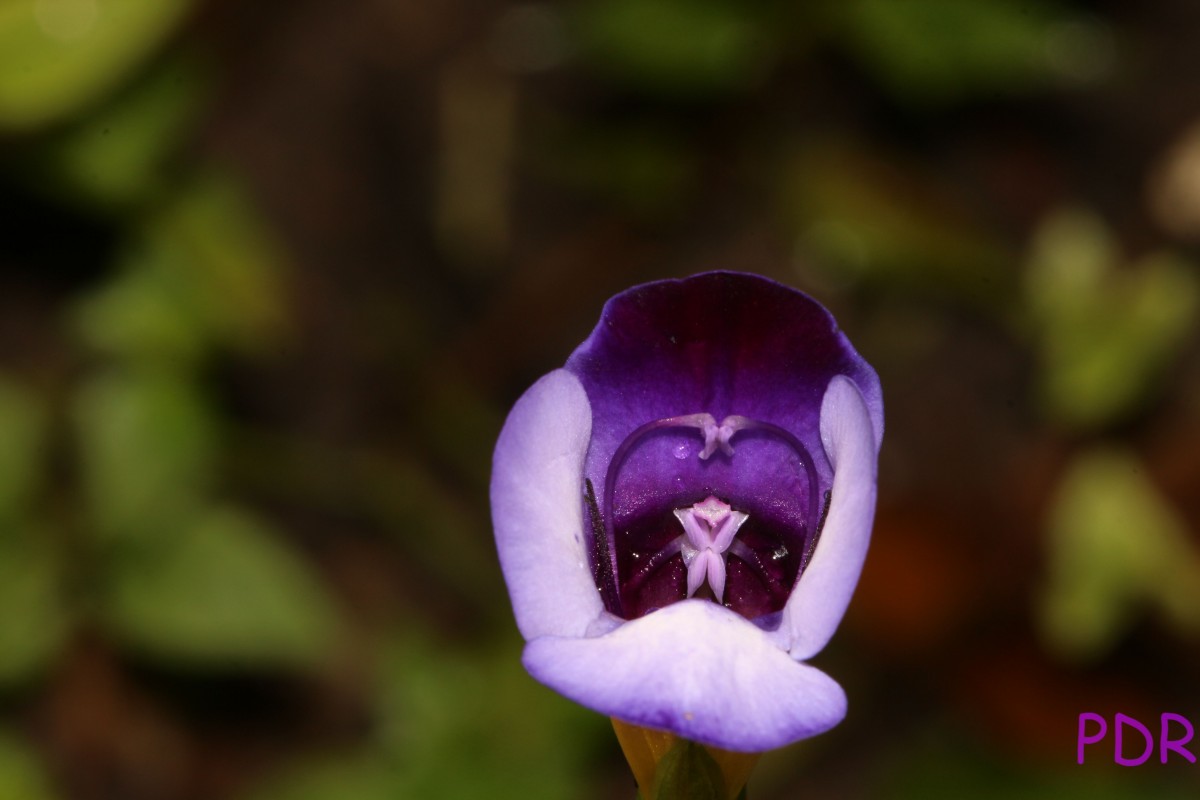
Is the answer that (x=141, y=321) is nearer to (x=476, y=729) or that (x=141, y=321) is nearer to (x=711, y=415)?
(x=476, y=729)

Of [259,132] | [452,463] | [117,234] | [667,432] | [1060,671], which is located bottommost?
[667,432]

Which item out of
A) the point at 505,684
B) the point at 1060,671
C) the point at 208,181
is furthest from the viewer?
the point at 208,181

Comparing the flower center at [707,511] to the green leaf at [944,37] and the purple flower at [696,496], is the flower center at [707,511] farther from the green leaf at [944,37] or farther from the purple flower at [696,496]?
the green leaf at [944,37]

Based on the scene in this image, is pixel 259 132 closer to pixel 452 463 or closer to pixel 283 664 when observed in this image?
pixel 452 463

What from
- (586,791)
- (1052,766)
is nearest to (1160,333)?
(1052,766)

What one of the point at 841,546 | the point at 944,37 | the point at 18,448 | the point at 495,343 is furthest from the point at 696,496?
the point at 944,37
